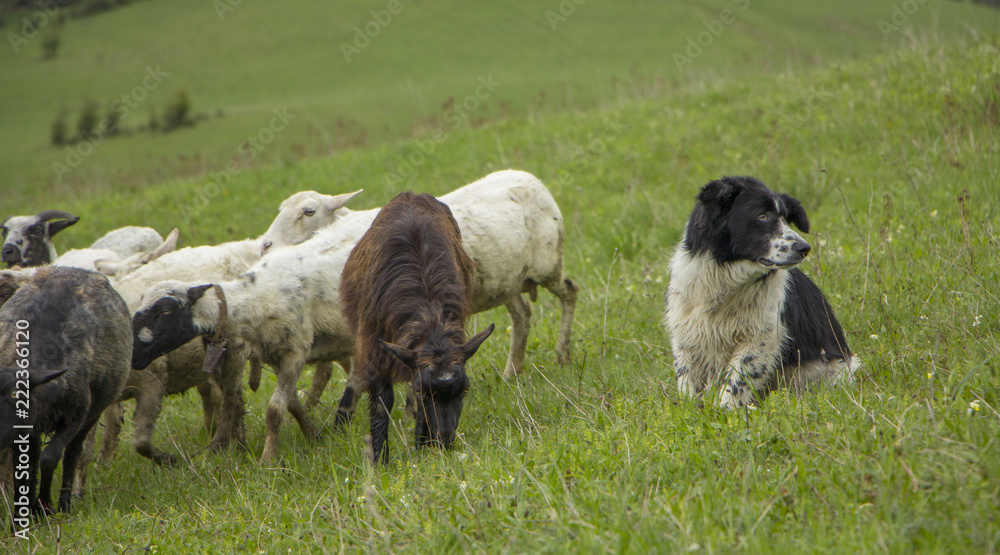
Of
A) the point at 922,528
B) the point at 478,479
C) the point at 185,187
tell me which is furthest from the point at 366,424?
the point at 185,187

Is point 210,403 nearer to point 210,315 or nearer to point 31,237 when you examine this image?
point 210,315

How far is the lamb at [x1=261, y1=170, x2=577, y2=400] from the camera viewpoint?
6.03 m

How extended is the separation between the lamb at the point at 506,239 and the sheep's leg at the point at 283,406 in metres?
0.82

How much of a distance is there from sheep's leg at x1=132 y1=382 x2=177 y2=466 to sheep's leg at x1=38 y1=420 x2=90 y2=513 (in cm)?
71

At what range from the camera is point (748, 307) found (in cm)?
441

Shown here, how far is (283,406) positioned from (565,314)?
9.43 feet

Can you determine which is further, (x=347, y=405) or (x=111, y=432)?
(x=111, y=432)

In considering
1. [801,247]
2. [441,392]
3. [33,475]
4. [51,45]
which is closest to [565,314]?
[441,392]

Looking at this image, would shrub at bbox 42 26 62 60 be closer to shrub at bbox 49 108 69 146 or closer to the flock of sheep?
shrub at bbox 49 108 69 146

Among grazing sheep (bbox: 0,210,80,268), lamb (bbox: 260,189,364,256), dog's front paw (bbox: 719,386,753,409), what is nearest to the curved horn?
grazing sheep (bbox: 0,210,80,268)

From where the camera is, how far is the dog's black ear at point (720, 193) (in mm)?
4223

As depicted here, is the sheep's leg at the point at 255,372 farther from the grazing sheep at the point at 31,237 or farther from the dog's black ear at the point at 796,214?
the dog's black ear at the point at 796,214

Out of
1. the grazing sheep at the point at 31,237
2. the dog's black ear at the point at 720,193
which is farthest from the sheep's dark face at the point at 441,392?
the grazing sheep at the point at 31,237

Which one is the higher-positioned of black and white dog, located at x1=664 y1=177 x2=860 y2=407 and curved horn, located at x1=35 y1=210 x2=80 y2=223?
black and white dog, located at x1=664 y1=177 x2=860 y2=407
